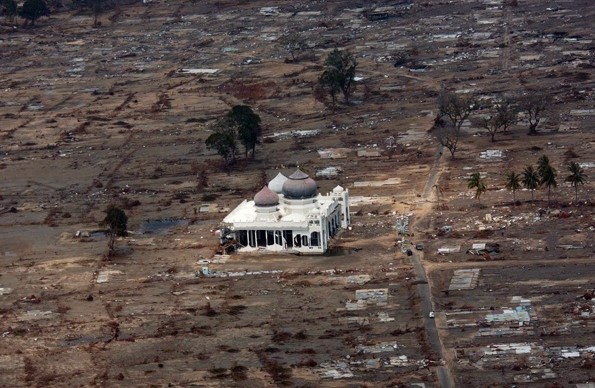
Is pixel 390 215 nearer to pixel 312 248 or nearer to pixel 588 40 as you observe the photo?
pixel 312 248

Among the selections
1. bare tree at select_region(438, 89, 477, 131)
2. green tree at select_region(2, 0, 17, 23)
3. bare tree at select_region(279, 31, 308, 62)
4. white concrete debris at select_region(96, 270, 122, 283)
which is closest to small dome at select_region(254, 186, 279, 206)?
white concrete debris at select_region(96, 270, 122, 283)

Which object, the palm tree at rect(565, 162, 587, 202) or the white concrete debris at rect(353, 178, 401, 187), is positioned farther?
the white concrete debris at rect(353, 178, 401, 187)

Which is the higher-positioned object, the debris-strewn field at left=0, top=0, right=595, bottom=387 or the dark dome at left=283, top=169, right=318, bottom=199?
Result: the dark dome at left=283, top=169, right=318, bottom=199

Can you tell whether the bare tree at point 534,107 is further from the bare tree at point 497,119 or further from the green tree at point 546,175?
the green tree at point 546,175

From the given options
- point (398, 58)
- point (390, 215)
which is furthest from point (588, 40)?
point (390, 215)

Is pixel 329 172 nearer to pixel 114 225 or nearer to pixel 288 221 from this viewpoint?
pixel 288 221

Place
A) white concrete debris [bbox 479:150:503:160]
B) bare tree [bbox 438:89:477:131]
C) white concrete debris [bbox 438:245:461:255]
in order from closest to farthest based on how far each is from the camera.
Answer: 1. white concrete debris [bbox 438:245:461:255]
2. white concrete debris [bbox 479:150:503:160]
3. bare tree [bbox 438:89:477:131]

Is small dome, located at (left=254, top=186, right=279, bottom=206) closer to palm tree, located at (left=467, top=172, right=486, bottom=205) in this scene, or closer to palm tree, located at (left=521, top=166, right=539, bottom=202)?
palm tree, located at (left=467, top=172, right=486, bottom=205)
